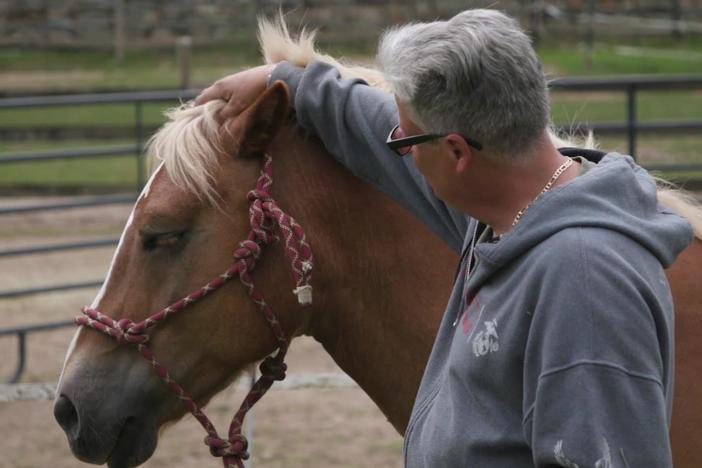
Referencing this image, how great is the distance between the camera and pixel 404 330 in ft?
8.23

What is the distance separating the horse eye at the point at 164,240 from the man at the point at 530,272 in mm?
753

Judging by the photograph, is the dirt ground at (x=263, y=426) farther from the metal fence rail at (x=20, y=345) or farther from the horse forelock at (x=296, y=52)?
the horse forelock at (x=296, y=52)

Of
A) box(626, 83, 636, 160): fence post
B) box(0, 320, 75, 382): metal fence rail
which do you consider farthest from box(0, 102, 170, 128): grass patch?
box(626, 83, 636, 160): fence post

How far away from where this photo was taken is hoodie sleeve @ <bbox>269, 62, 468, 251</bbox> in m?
2.39

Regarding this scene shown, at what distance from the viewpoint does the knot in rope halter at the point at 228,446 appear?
2459mm

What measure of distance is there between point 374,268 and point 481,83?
40.4 inches

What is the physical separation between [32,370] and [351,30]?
16.8m

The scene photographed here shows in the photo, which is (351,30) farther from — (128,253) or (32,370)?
(128,253)

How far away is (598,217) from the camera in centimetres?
151

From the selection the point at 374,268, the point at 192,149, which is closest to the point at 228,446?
the point at 374,268

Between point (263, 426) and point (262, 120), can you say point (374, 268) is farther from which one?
point (263, 426)

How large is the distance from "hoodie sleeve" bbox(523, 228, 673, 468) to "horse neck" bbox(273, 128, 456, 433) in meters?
1.02

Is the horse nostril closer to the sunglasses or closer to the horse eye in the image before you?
the horse eye

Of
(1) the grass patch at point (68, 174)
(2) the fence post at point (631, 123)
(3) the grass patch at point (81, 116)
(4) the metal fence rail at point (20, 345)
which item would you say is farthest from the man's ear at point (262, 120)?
(3) the grass patch at point (81, 116)
